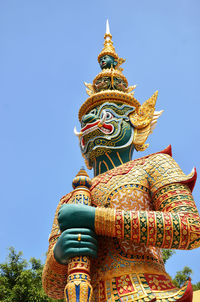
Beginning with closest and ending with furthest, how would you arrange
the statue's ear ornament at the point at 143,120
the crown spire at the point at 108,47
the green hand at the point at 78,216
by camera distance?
the green hand at the point at 78,216 → the statue's ear ornament at the point at 143,120 → the crown spire at the point at 108,47

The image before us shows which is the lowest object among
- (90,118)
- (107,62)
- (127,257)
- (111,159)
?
(127,257)

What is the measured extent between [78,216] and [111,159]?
1632 mm

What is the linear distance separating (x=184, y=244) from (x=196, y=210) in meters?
0.45

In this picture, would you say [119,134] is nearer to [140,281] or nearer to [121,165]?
[121,165]

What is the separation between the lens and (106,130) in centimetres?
564

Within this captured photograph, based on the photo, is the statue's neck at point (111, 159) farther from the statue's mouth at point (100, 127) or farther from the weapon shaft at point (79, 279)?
→ the weapon shaft at point (79, 279)

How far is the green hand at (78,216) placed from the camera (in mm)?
4203

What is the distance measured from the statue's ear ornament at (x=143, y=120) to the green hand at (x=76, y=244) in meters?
2.13

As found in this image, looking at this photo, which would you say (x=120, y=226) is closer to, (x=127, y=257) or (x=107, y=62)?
(x=127, y=257)

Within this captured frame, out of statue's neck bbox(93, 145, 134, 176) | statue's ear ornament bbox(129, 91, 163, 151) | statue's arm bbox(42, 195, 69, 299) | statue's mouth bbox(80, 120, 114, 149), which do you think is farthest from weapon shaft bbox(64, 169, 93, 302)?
statue's ear ornament bbox(129, 91, 163, 151)

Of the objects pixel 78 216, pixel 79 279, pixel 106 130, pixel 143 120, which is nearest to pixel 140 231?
pixel 78 216

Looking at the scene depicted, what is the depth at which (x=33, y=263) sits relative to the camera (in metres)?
12.3

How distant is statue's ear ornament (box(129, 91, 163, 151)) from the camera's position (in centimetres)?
593

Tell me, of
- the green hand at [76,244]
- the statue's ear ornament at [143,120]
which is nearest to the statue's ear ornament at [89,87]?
the statue's ear ornament at [143,120]
